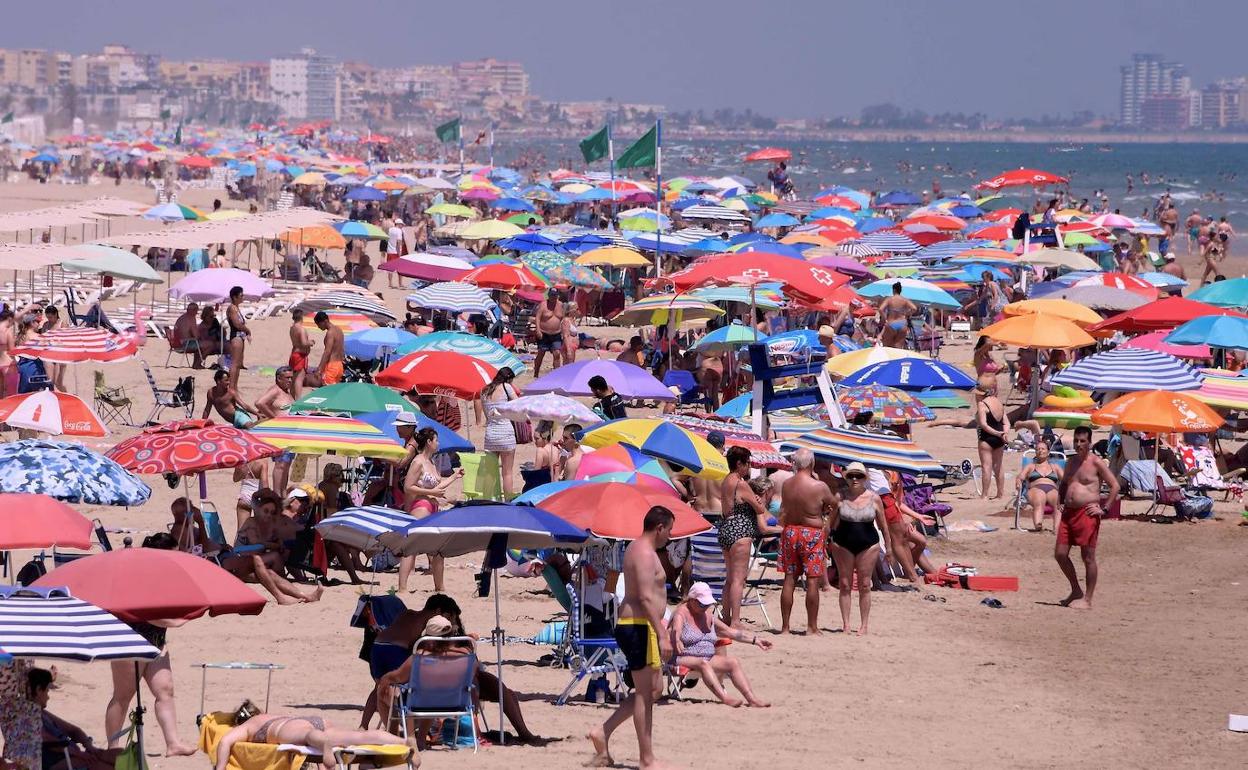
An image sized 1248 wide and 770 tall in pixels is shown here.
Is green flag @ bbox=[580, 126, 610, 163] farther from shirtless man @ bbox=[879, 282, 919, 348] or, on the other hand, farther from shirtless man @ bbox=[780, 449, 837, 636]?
shirtless man @ bbox=[780, 449, 837, 636]

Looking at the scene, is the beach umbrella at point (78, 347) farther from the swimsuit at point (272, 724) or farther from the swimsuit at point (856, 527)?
the swimsuit at point (272, 724)

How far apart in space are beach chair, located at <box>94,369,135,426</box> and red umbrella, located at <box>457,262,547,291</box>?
4.83 m

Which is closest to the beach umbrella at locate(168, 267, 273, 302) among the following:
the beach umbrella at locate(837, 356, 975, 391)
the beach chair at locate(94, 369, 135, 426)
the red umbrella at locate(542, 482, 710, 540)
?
the beach chair at locate(94, 369, 135, 426)

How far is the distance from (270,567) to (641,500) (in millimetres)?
2727

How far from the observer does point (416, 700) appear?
22.3 ft

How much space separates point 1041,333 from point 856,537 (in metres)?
5.70

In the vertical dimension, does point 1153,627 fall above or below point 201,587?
below

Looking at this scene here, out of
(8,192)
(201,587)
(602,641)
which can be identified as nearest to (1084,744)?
(602,641)

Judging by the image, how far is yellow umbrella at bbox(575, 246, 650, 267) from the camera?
21156 millimetres

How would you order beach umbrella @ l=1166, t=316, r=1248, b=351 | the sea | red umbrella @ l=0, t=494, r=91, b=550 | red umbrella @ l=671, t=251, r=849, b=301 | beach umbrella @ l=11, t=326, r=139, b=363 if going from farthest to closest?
1. the sea
2. beach umbrella @ l=1166, t=316, r=1248, b=351
3. beach umbrella @ l=11, t=326, r=139, b=363
4. red umbrella @ l=671, t=251, r=849, b=301
5. red umbrella @ l=0, t=494, r=91, b=550

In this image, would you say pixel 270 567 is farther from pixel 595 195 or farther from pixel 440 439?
pixel 595 195

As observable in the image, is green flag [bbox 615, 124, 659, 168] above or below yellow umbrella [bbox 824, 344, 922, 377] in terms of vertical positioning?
above

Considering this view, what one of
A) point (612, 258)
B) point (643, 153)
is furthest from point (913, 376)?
point (612, 258)

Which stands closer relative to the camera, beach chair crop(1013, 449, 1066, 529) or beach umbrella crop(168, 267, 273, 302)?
beach chair crop(1013, 449, 1066, 529)
